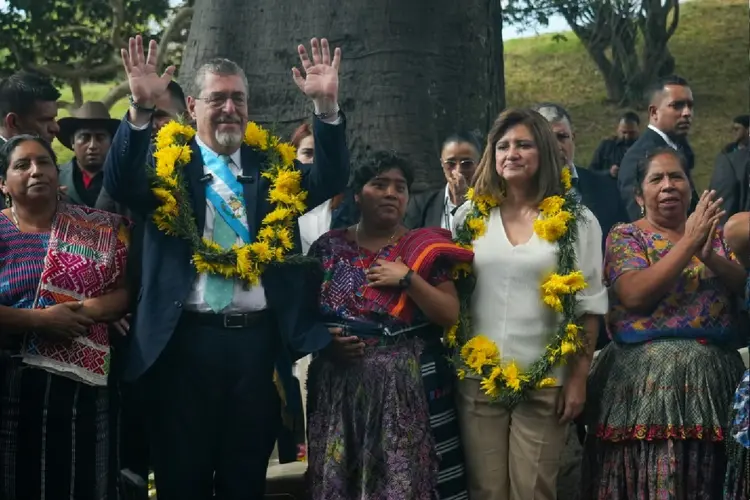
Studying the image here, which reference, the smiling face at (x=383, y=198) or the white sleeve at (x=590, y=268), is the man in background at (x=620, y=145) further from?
the smiling face at (x=383, y=198)

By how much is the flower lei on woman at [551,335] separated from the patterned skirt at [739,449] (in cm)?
65

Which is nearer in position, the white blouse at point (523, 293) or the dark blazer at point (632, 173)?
the white blouse at point (523, 293)

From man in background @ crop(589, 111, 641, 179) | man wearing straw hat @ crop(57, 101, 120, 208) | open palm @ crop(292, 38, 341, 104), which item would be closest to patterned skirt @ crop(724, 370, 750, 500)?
open palm @ crop(292, 38, 341, 104)

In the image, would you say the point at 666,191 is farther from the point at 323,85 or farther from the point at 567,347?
the point at 323,85

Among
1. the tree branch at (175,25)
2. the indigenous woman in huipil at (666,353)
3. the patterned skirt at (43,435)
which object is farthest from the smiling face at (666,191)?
the tree branch at (175,25)

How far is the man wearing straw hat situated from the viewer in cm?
515

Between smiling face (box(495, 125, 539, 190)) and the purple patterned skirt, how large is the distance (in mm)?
787

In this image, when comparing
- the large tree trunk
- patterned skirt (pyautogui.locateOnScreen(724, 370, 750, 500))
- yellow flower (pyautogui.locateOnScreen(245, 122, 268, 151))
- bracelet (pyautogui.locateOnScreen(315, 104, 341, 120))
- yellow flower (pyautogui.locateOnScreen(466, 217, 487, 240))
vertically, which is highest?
the large tree trunk

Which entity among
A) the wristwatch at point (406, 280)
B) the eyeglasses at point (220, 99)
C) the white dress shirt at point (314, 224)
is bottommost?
the wristwatch at point (406, 280)

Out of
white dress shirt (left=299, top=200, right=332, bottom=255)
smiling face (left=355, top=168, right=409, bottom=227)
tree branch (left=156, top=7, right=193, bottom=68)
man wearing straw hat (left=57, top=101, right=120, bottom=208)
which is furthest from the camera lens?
tree branch (left=156, top=7, right=193, bottom=68)

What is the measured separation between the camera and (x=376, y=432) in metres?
4.32

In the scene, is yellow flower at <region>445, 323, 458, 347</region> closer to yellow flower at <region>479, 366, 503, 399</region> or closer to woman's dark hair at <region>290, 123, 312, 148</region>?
yellow flower at <region>479, 366, 503, 399</region>

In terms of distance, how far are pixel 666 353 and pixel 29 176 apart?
258cm

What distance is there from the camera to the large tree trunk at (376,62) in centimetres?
611
